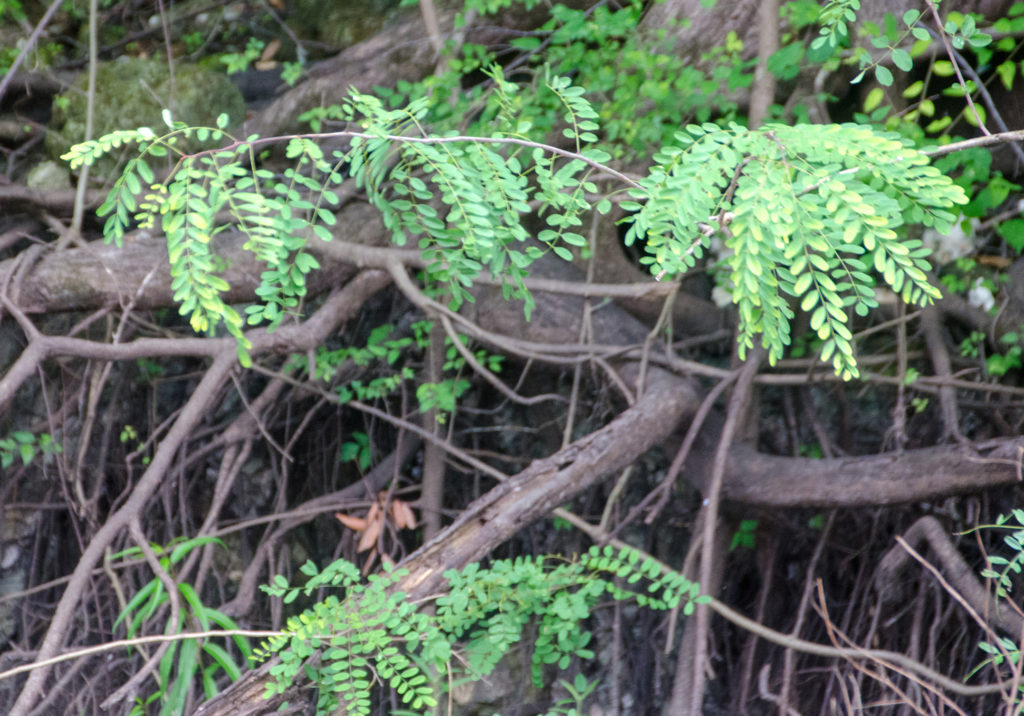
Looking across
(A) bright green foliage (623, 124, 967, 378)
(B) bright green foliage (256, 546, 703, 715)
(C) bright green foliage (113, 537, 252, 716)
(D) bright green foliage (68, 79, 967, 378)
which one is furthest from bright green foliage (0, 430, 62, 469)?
(A) bright green foliage (623, 124, 967, 378)

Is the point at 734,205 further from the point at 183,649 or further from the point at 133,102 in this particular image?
the point at 133,102

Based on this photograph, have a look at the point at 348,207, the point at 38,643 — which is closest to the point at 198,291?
the point at 348,207

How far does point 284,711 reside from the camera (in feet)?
5.90

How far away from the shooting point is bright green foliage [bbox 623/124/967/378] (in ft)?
3.76

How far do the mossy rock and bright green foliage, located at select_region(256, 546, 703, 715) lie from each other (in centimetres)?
189

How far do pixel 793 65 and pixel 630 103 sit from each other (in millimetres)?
465

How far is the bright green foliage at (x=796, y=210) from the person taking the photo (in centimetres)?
115

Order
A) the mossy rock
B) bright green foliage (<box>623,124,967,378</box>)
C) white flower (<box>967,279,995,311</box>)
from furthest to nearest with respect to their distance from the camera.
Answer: the mossy rock → white flower (<box>967,279,995,311</box>) → bright green foliage (<box>623,124,967,378</box>)

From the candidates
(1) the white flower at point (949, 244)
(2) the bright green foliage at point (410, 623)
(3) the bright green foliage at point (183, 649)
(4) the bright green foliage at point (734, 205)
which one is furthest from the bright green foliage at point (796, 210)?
(1) the white flower at point (949, 244)

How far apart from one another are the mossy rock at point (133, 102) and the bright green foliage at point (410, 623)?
1.89 metres

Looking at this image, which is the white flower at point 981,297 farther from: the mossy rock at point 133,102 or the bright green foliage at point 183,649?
the mossy rock at point 133,102

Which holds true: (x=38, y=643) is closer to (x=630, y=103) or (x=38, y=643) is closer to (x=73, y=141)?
(x=73, y=141)

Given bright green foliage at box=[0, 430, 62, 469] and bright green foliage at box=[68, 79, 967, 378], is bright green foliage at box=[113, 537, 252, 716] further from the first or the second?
bright green foliage at box=[68, 79, 967, 378]

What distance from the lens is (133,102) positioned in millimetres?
3057
